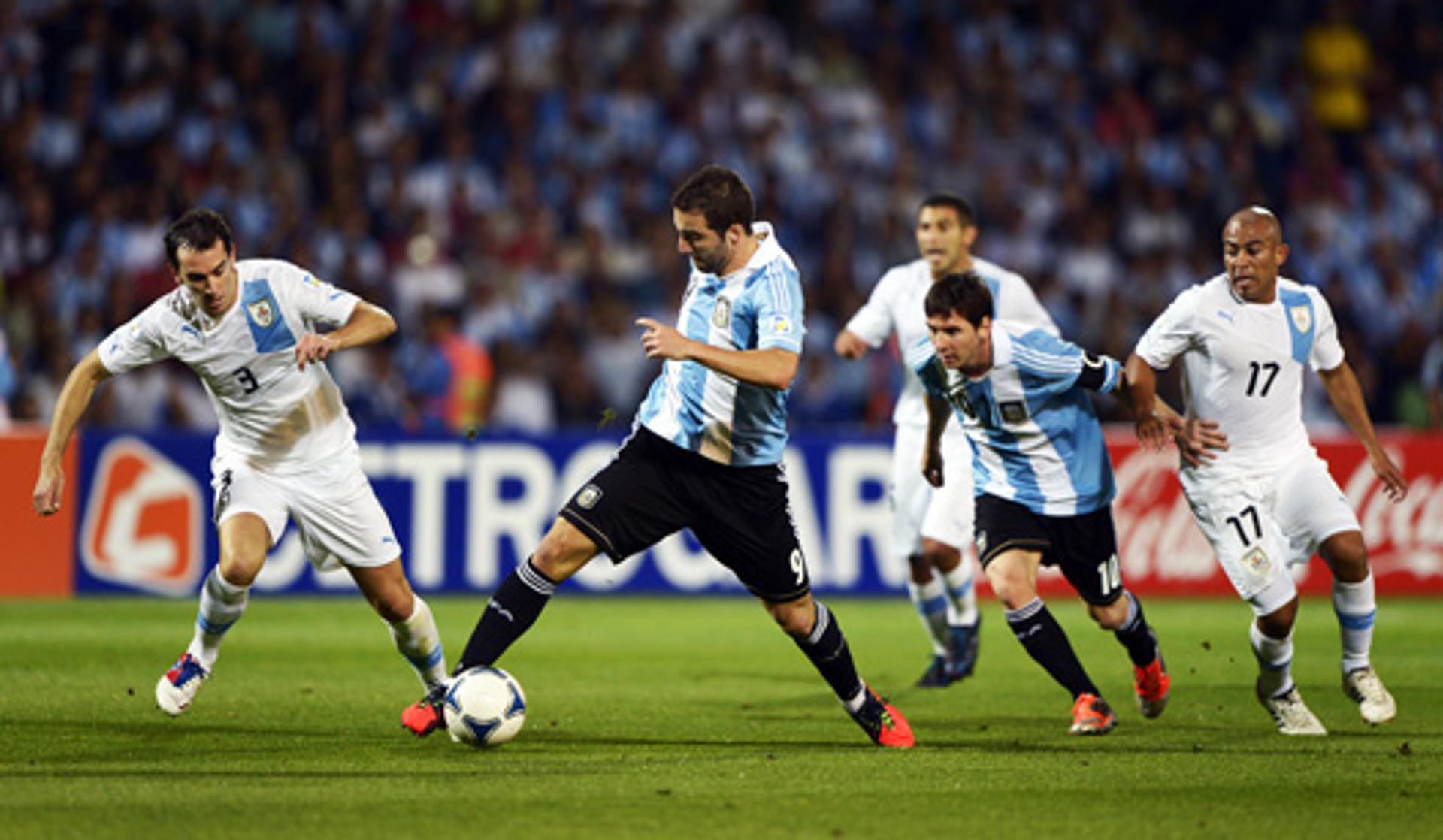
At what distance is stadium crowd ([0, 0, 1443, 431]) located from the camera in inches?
714

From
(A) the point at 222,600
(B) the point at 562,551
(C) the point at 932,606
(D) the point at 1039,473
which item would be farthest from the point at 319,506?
(C) the point at 932,606

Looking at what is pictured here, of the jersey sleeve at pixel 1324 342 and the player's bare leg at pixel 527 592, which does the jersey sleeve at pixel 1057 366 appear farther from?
the player's bare leg at pixel 527 592

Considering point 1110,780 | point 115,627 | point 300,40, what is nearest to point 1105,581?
point 1110,780

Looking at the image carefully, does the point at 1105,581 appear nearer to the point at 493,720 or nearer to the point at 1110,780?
the point at 1110,780

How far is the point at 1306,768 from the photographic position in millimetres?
7633

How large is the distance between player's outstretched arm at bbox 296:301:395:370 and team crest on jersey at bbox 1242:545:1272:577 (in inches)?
144

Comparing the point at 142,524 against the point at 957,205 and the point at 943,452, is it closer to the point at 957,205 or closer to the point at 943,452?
the point at 943,452

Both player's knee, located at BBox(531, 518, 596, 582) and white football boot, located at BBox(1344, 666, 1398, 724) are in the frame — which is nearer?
player's knee, located at BBox(531, 518, 596, 582)

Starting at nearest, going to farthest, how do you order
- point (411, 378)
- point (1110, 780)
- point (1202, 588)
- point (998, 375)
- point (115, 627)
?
point (1110, 780), point (998, 375), point (115, 627), point (1202, 588), point (411, 378)

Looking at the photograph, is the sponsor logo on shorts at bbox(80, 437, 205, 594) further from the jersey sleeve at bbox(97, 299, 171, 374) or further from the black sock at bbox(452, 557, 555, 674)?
the black sock at bbox(452, 557, 555, 674)

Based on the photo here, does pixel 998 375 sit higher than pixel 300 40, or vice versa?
pixel 300 40

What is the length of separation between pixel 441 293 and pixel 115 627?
5685 millimetres

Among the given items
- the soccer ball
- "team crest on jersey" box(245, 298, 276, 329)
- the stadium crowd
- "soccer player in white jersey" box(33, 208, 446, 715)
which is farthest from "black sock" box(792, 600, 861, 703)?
the stadium crowd

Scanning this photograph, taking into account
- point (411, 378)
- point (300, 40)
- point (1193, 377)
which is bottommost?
point (411, 378)
